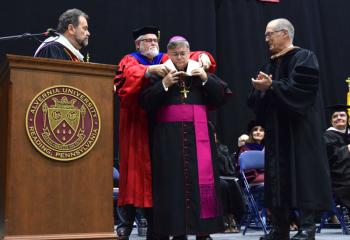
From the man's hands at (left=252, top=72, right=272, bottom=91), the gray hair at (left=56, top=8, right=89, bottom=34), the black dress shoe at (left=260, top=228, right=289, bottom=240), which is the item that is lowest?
the black dress shoe at (left=260, top=228, right=289, bottom=240)

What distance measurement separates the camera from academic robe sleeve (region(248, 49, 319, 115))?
3.67m

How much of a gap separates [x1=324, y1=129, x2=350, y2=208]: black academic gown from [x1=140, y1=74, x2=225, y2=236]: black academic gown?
240cm

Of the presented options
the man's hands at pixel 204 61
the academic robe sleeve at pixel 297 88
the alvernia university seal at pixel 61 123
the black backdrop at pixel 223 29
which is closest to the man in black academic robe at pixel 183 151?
the man's hands at pixel 204 61

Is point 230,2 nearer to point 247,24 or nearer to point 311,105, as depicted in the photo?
point 247,24

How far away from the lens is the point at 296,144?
373cm

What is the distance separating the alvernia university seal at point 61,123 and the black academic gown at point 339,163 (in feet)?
11.6

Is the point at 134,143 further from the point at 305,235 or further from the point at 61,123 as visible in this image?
the point at 305,235

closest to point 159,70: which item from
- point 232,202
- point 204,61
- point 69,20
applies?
point 204,61

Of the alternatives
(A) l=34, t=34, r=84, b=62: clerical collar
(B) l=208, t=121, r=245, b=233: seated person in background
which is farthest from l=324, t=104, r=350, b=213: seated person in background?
(A) l=34, t=34, r=84, b=62: clerical collar

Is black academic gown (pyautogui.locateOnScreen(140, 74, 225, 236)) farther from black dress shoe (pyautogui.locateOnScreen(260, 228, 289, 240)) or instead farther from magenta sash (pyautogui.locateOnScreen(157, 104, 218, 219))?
black dress shoe (pyautogui.locateOnScreen(260, 228, 289, 240))

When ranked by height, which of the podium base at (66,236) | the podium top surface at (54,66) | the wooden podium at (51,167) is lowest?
the podium base at (66,236)

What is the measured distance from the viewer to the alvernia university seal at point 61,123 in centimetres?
269

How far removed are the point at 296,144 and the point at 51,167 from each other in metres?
1.80

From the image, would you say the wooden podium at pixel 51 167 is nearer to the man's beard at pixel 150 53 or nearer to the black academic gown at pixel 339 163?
the man's beard at pixel 150 53
